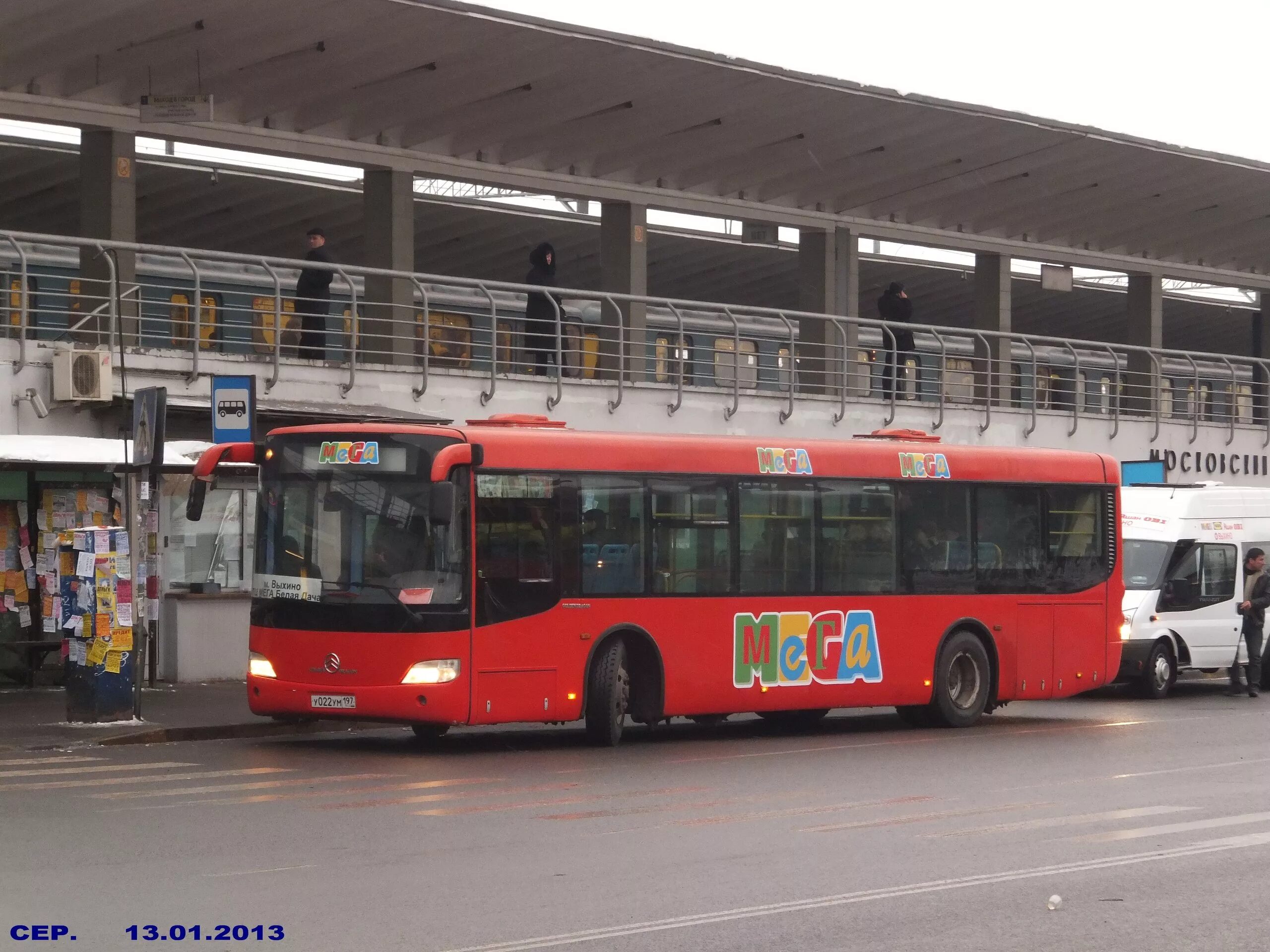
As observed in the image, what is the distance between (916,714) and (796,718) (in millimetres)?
1209

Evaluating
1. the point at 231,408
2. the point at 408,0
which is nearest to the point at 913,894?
the point at 231,408

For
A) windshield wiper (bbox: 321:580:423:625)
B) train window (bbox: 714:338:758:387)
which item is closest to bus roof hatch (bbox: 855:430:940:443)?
windshield wiper (bbox: 321:580:423:625)

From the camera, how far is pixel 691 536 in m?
17.7

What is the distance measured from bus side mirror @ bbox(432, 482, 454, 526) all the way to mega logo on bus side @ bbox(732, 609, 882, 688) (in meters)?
3.25

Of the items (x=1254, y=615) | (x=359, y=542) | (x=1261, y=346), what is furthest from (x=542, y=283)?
(x=1261, y=346)

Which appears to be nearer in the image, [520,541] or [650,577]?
[520,541]

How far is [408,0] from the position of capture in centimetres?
2436

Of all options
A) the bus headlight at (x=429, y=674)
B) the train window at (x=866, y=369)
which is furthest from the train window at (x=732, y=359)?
the bus headlight at (x=429, y=674)

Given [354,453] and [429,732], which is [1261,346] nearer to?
[429,732]

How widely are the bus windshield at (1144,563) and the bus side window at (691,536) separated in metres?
8.76

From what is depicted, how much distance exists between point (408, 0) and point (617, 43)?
348cm

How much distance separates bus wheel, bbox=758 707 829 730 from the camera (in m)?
19.9

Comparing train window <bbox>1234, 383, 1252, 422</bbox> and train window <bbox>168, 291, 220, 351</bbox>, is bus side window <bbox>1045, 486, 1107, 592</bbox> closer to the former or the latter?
train window <bbox>168, 291, 220, 351</bbox>

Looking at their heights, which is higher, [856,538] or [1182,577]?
[856,538]
